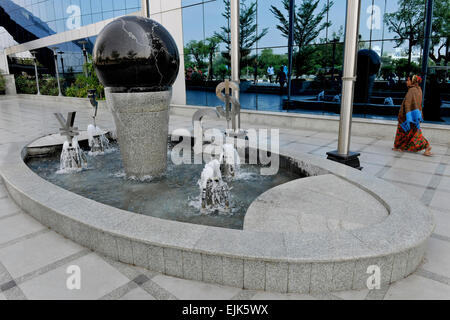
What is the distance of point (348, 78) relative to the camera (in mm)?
5832

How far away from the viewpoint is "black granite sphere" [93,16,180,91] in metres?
4.84

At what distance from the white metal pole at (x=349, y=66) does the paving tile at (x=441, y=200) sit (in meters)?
1.63

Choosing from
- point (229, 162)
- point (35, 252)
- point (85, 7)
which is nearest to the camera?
point (35, 252)

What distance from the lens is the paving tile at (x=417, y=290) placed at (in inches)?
107

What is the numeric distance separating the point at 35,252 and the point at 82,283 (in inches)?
36.9

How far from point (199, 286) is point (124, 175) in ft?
11.7

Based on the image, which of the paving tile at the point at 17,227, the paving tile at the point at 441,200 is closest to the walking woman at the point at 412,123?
the paving tile at the point at 441,200

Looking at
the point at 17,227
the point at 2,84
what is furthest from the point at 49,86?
the point at 17,227

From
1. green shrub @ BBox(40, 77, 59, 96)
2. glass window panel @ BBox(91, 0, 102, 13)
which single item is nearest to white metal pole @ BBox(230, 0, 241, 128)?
glass window panel @ BBox(91, 0, 102, 13)

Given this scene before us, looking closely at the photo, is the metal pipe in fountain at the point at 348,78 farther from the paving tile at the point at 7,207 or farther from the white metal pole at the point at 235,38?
the paving tile at the point at 7,207

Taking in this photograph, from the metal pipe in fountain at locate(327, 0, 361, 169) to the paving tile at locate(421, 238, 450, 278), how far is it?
2648 millimetres

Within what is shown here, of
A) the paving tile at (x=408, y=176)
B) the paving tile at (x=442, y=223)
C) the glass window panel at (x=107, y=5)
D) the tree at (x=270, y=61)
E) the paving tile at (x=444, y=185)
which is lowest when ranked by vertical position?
the paving tile at (x=442, y=223)

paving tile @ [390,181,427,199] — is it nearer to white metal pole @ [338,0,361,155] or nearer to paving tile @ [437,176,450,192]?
paving tile @ [437,176,450,192]

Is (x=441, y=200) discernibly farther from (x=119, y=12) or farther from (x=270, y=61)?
(x=270, y=61)
